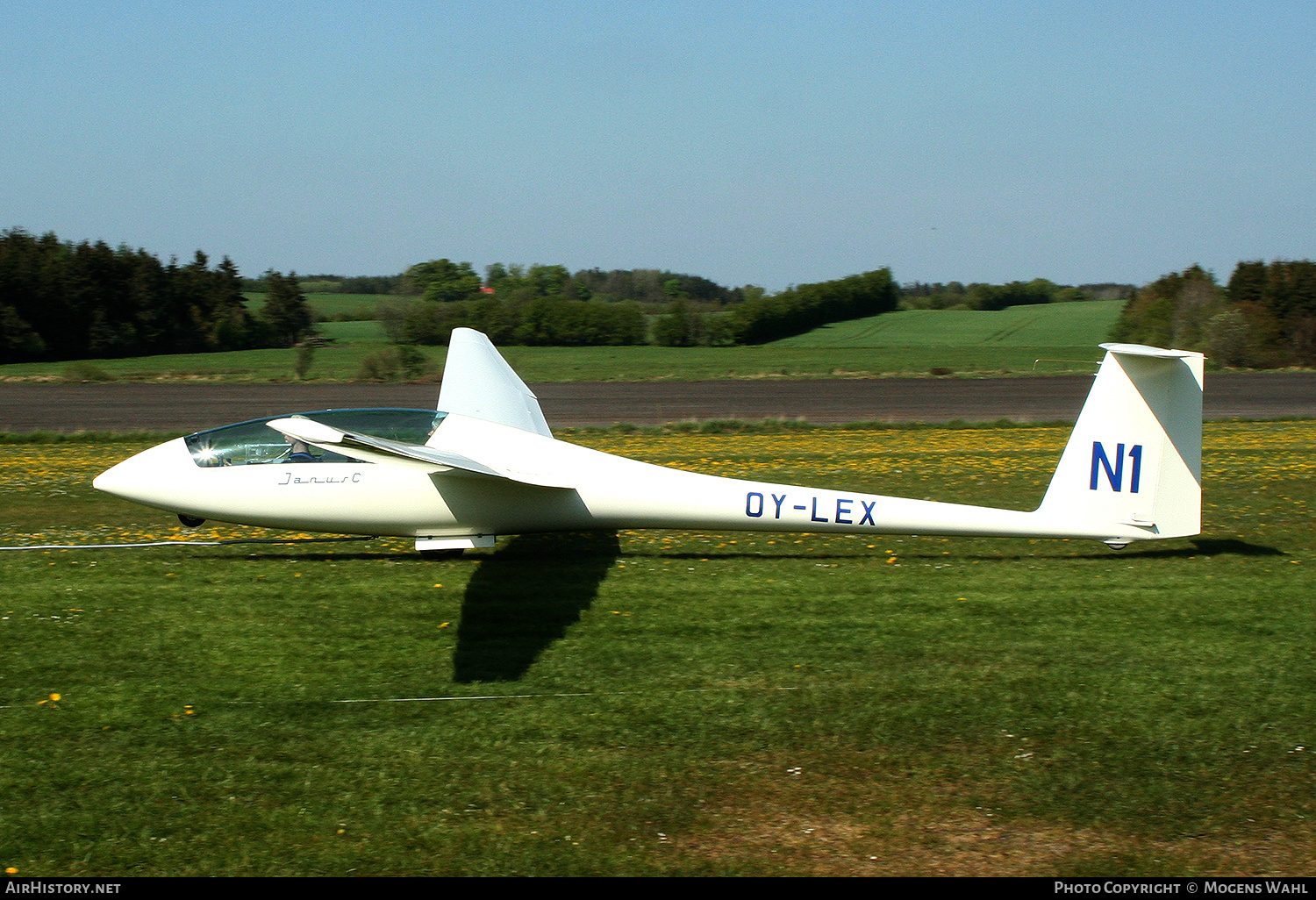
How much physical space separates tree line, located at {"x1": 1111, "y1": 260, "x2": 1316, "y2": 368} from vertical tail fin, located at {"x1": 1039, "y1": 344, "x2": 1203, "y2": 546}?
5457 centimetres

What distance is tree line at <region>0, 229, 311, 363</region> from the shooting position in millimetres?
68688

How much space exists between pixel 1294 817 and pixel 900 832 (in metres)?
2.18

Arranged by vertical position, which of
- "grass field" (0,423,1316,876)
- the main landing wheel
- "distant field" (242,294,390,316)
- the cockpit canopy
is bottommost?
"grass field" (0,423,1316,876)

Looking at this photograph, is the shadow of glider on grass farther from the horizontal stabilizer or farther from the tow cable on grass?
the tow cable on grass

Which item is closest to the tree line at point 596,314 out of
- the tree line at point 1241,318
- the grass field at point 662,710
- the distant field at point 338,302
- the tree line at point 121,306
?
the tree line at point 121,306

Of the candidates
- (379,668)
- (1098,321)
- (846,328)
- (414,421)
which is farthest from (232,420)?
(1098,321)

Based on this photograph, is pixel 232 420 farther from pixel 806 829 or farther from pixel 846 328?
pixel 846 328

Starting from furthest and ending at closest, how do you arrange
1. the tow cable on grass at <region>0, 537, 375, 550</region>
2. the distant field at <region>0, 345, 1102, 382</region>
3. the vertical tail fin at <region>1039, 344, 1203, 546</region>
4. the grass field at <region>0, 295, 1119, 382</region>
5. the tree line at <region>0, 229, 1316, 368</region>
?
1. the tree line at <region>0, 229, 1316, 368</region>
2. the grass field at <region>0, 295, 1119, 382</region>
3. the distant field at <region>0, 345, 1102, 382</region>
4. the tow cable on grass at <region>0, 537, 375, 550</region>
5. the vertical tail fin at <region>1039, 344, 1203, 546</region>

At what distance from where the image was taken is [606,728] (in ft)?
21.7

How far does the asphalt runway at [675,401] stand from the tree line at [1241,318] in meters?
10.3

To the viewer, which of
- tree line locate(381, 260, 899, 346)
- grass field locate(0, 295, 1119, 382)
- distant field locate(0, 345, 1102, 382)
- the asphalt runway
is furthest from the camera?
tree line locate(381, 260, 899, 346)

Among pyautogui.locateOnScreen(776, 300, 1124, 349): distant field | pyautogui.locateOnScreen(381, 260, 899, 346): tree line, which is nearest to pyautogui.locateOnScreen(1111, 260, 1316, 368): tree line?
pyautogui.locateOnScreen(776, 300, 1124, 349): distant field

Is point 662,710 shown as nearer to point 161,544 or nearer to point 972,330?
point 161,544

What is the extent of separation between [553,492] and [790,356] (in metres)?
63.4
